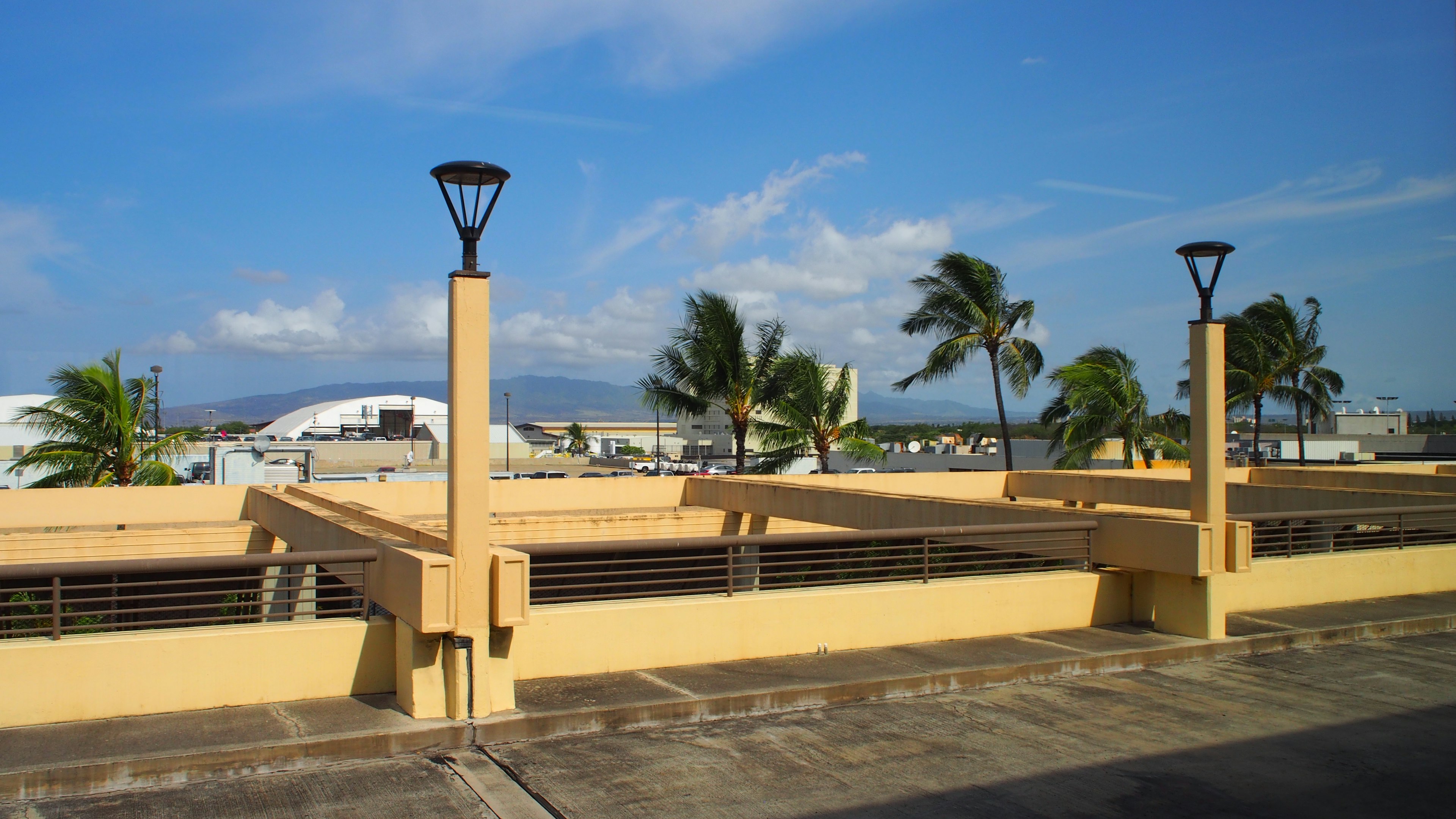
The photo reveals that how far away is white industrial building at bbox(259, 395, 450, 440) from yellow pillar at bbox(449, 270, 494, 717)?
69.0 metres

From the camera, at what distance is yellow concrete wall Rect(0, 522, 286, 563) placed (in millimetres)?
13602

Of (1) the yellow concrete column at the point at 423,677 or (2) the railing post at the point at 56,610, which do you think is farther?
(1) the yellow concrete column at the point at 423,677

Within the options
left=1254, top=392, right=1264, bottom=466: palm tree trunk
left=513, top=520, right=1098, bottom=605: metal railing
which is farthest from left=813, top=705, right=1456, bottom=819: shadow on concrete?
left=1254, top=392, right=1264, bottom=466: palm tree trunk

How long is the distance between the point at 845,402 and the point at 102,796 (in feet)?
73.4

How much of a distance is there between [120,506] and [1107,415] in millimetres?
24019

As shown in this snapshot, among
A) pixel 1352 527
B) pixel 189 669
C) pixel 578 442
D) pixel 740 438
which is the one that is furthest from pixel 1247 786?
pixel 578 442

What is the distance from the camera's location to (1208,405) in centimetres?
963

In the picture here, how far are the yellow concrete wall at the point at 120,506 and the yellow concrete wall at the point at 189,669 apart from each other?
960 centimetres

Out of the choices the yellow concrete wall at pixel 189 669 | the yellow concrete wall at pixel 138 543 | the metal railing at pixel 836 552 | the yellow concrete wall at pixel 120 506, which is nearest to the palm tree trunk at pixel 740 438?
the metal railing at pixel 836 552

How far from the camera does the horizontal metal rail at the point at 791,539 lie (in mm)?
8086

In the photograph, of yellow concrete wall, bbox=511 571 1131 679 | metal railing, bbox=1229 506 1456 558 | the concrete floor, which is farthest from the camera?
metal railing, bbox=1229 506 1456 558

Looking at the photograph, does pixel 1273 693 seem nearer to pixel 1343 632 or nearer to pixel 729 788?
pixel 1343 632

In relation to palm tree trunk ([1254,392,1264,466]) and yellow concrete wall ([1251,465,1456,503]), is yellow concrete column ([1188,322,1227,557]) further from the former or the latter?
A: palm tree trunk ([1254,392,1264,466])

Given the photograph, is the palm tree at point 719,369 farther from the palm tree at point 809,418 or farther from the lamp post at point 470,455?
the lamp post at point 470,455
